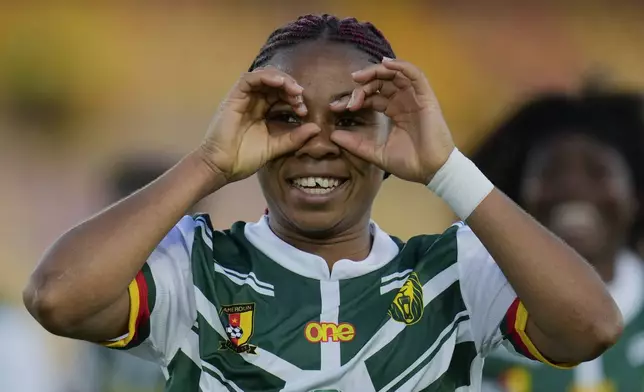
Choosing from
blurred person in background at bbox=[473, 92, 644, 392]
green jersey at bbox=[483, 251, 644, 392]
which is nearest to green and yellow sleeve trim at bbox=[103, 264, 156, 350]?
green jersey at bbox=[483, 251, 644, 392]

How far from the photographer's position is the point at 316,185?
73.5 inches

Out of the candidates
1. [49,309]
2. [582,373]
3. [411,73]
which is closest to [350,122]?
Answer: [411,73]

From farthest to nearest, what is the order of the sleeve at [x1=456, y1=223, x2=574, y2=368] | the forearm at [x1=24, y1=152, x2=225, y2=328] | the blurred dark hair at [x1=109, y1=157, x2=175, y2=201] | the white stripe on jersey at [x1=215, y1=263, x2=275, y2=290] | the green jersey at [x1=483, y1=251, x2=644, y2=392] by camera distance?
the blurred dark hair at [x1=109, y1=157, x2=175, y2=201] < the green jersey at [x1=483, y1=251, x2=644, y2=392] < the white stripe on jersey at [x1=215, y1=263, x2=275, y2=290] < the sleeve at [x1=456, y1=223, x2=574, y2=368] < the forearm at [x1=24, y1=152, x2=225, y2=328]

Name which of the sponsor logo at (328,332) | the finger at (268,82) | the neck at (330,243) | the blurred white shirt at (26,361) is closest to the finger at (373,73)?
the finger at (268,82)

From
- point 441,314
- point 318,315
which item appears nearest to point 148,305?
point 318,315

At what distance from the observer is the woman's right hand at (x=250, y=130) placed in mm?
1771

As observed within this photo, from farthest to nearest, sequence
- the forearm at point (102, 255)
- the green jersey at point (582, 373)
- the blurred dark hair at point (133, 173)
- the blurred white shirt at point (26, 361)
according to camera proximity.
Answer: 1. the blurred dark hair at point (133, 173)
2. the blurred white shirt at point (26, 361)
3. the green jersey at point (582, 373)
4. the forearm at point (102, 255)

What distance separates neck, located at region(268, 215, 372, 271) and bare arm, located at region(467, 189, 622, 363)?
0.32 m

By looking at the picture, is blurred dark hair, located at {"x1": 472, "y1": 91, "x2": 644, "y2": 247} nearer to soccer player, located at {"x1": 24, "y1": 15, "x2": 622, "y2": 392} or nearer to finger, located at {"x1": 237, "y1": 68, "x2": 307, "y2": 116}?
soccer player, located at {"x1": 24, "y1": 15, "x2": 622, "y2": 392}

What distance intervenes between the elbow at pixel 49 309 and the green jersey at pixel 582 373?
2.22 metres

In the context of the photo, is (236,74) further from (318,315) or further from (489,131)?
(318,315)

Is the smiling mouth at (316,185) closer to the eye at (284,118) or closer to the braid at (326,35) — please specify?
the eye at (284,118)

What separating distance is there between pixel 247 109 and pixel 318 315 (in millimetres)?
388

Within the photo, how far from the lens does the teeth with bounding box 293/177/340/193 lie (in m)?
1.86
